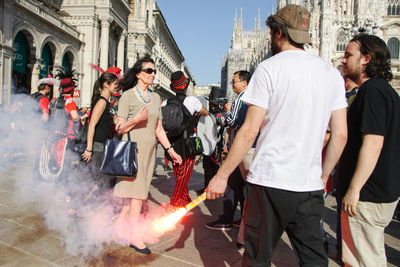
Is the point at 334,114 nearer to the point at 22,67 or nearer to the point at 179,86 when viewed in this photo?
the point at 179,86

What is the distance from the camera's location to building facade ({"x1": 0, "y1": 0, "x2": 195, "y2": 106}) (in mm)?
14805

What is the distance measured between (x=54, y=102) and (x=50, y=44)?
1598 cm

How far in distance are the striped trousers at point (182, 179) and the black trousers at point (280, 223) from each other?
2.49 m

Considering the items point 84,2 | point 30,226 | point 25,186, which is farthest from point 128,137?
point 84,2

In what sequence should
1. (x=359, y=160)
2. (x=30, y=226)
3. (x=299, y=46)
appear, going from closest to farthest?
(x=299, y=46)
(x=359, y=160)
(x=30, y=226)

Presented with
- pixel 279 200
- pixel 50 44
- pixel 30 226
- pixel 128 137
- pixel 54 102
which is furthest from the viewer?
pixel 50 44

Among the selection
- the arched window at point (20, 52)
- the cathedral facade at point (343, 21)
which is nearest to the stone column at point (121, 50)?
the arched window at point (20, 52)

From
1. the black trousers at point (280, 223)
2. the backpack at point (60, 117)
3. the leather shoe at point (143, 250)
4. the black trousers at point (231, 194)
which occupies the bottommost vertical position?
the leather shoe at point (143, 250)

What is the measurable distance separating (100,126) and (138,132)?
0.93 meters

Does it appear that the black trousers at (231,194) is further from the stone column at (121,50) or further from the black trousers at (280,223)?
the stone column at (121,50)

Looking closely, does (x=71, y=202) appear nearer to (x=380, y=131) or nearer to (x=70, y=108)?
(x=70, y=108)

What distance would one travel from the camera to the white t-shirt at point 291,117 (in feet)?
5.78

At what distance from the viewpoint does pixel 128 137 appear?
10.6ft

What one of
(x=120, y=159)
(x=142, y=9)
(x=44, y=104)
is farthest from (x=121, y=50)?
(x=120, y=159)
